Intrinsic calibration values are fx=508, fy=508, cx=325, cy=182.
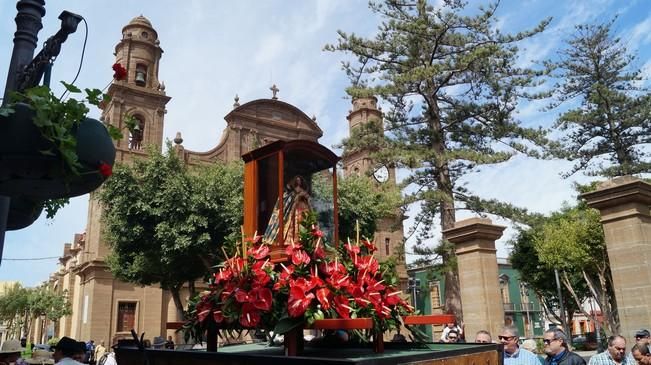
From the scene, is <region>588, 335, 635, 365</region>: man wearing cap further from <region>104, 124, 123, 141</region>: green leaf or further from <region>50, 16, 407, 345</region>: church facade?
<region>50, 16, 407, 345</region>: church facade

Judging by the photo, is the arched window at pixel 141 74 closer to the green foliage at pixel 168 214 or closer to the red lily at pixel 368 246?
the green foliage at pixel 168 214

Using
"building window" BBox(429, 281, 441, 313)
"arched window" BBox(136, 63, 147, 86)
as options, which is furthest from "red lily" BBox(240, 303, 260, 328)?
"building window" BBox(429, 281, 441, 313)

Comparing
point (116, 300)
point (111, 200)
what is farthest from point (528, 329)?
point (111, 200)

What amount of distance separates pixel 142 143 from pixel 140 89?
3202 millimetres

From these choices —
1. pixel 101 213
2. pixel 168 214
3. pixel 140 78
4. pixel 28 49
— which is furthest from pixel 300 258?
pixel 140 78

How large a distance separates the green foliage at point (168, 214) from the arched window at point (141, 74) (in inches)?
441

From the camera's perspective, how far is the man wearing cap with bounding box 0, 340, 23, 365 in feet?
21.9

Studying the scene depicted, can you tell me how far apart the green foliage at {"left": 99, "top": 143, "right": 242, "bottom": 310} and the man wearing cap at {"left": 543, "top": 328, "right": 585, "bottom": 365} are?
536 inches

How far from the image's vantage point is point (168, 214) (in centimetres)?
1891

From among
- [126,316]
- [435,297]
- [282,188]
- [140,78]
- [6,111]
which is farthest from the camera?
[435,297]

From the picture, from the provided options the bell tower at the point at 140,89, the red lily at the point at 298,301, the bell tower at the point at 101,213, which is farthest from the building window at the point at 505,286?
the red lily at the point at 298,301

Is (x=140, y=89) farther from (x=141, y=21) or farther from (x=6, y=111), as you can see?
(x=6, y=111)

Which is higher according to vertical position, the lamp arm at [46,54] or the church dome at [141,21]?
the church dome at [141,21]

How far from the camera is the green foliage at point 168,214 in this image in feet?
60.6
